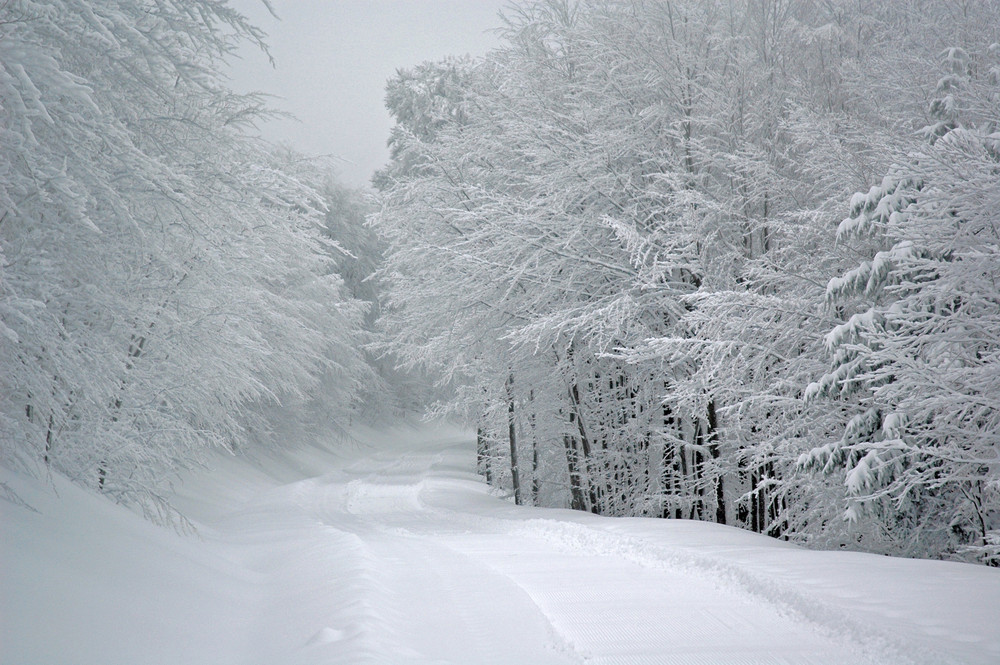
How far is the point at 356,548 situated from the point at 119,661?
4633mm

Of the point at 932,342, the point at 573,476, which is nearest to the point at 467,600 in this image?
the point at 932,342

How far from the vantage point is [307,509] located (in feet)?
49.8

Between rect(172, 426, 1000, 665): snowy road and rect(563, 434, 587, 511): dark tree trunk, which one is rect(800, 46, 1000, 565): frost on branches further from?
rect(563, 434, 587, 511): dark tree trunk

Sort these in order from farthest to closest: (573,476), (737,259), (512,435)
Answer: (512,435), (573,476), (737,259)

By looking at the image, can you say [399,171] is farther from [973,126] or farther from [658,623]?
[658,623]

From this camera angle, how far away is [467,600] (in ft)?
18.4

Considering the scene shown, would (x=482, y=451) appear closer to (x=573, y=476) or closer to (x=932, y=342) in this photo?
(x=573, y=476)

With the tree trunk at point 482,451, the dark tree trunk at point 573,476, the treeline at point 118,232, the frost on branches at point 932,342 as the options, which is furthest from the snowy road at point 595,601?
the tree trunk at point 482,451

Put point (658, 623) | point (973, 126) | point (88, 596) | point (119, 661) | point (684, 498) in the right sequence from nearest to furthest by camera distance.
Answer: point (119, 661) → point (88, 596) → point (658, 623) → point (973, 126) → point (684, 498)

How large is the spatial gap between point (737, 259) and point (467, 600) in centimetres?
785

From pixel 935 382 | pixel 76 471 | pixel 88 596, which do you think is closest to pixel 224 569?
pixel 76 471

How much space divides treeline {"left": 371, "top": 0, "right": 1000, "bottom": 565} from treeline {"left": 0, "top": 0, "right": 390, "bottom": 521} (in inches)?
162

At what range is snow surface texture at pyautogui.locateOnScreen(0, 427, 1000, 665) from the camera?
3.99 metres

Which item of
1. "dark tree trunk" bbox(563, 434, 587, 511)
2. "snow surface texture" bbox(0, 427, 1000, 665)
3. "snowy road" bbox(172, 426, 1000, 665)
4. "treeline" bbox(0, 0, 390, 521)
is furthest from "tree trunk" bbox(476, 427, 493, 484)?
"snow surface texture" bbox(0, 427, 1000, 665)
